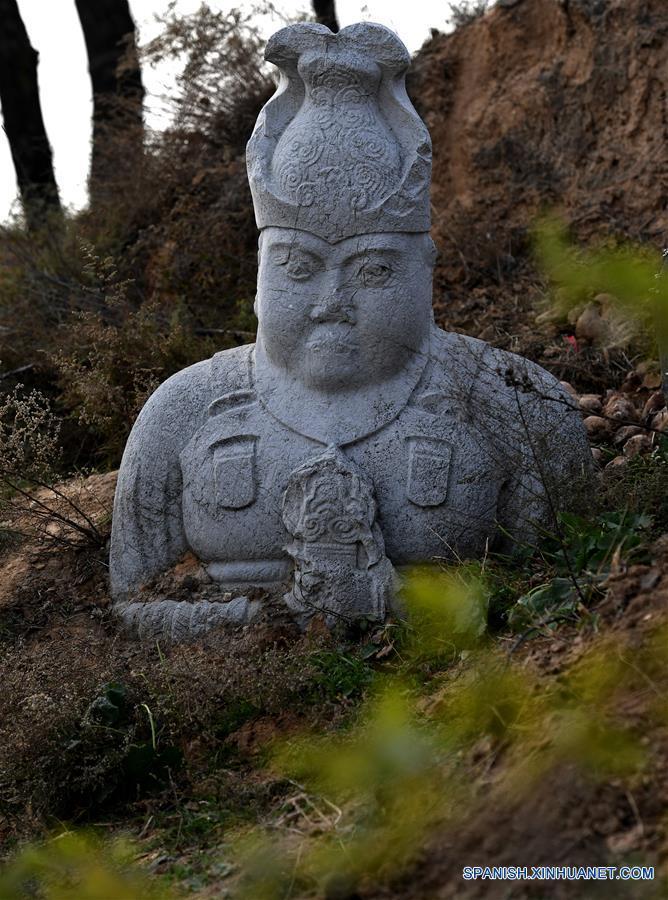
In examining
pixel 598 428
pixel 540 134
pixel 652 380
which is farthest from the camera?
pixel 540 134

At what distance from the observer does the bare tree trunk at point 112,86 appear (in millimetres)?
10734

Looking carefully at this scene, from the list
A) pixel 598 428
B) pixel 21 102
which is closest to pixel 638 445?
pixel 598 428

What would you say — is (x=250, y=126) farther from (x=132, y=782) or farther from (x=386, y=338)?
(x=132, y=782)

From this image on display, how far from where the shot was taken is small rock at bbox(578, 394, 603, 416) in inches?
267

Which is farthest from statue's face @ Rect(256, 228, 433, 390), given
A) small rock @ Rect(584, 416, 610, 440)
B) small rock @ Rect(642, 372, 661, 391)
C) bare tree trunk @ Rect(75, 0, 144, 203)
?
bare tree trunk @ Rect(75, 0, 144, 203)

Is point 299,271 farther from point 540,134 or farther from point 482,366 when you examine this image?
point 540,134

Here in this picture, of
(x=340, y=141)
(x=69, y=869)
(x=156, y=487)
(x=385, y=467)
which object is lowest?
(x=69, y=869)

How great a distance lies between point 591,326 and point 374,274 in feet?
8.68

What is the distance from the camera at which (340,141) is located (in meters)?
5.21

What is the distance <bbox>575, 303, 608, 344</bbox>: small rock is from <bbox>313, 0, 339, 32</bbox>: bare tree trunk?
4.88 metres

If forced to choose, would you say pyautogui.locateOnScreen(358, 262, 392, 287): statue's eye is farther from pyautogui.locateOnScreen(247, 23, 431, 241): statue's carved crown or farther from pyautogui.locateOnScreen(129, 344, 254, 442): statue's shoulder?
pyautogui.locateOnScreen(129, 344, 254, 442): statue's shoulder

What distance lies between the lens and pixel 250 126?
34.2ft

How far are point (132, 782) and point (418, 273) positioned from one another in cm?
210

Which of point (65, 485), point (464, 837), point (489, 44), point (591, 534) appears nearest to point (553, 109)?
point (489, 44)
